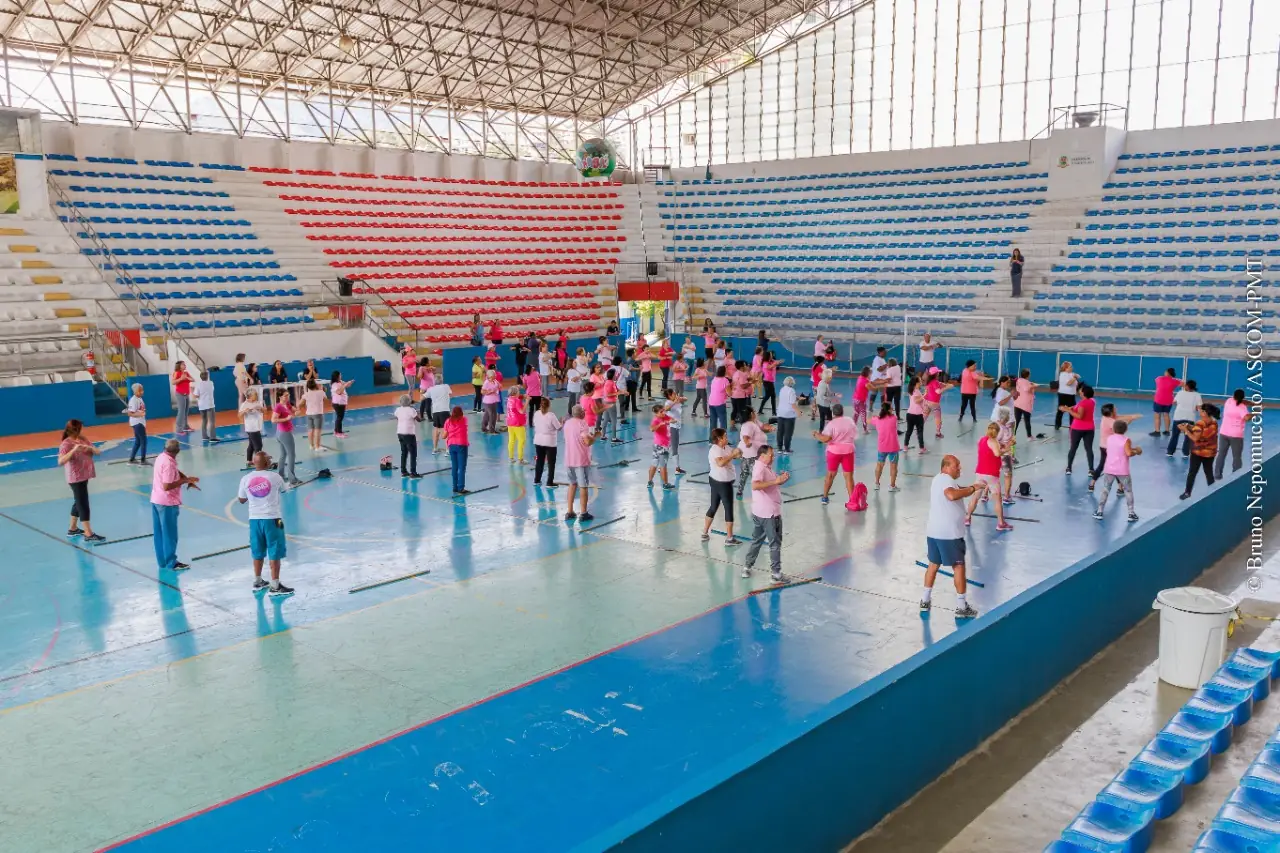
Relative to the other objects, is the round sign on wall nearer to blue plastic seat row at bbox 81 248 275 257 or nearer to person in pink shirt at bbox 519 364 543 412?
blue plastic seat row at bbox 81 248 275 257

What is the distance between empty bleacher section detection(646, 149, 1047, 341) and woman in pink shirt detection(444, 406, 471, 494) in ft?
74.5

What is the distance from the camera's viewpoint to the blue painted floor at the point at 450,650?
754 cm

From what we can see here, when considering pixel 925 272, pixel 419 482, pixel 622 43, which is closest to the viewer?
pixel 419 482

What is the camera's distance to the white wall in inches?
1371

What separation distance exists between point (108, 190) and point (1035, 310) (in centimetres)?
3097

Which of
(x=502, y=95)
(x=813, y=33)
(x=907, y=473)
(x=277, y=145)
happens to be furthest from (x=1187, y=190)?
(x=277, y=145)

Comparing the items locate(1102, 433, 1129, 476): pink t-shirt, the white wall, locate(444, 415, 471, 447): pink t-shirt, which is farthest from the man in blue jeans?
the white wall

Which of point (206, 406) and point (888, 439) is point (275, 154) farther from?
point (888, 439)

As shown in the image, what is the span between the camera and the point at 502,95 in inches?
1788

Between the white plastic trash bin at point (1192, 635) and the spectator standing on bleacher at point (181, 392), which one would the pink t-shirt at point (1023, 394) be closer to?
the white plastic trash bin at point (1192, 635)

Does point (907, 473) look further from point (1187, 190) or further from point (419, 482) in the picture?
point (1187, 190)

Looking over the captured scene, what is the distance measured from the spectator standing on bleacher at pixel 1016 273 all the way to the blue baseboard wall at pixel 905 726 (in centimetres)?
2364

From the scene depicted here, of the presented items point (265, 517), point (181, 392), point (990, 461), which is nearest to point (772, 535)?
point (990, 461)

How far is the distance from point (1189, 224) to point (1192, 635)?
2852cm
